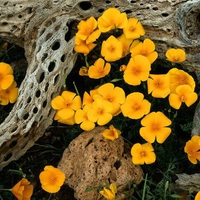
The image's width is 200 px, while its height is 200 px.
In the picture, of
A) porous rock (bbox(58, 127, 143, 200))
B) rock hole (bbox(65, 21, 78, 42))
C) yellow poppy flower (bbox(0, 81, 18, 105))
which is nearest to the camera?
porous rock (bbox(58, 127, 143, 200))

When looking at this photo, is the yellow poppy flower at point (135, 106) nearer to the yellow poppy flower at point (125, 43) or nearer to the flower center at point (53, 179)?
the yellow poppy flower at point (125, 43)

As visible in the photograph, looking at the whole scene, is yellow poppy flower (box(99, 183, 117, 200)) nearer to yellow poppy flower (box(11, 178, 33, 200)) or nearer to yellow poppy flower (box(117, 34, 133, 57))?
yellow poppy flower (box(11, 178, 33, 200))

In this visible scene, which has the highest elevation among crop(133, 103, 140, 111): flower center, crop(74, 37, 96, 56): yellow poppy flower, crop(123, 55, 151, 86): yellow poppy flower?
crop(74, 37, 96, 56): yellow poppy flower

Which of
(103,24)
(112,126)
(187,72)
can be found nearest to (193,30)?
(187,72)

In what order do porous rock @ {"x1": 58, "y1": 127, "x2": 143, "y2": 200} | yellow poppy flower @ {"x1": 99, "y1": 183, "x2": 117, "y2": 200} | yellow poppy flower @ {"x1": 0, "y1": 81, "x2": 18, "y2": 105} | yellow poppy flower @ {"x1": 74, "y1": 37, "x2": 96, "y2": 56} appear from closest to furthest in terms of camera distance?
yellow poppy flower @ {"x1": 99, "y1": 183, "x2": 117, "y2": 200} < porous rock @ {"x1": 58, "y1": 127, "x2": 143, "y2": 200} < yellow poppy flower @ {"x1": 74, "y1": 37, "x2": 96, "y2": 56} < yellow poppy flower @ {"x1": 0, "y1": 81, "x2": 18, "y2": 105}

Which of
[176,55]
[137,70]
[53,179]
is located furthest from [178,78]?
[53,179]

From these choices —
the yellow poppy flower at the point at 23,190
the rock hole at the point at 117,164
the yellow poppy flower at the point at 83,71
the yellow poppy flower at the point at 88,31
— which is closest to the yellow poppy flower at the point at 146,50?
the yellow poppy flower at the point at 88,31

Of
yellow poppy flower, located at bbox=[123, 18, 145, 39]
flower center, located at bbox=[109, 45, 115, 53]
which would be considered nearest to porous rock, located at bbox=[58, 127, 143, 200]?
flower center, located at bbox=[109, 45, 115, 53]

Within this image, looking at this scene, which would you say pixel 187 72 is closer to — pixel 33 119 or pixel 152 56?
pixel 152 56

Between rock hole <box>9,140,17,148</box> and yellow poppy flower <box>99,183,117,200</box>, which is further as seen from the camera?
rock hole <box>9,140,17,148</box>
